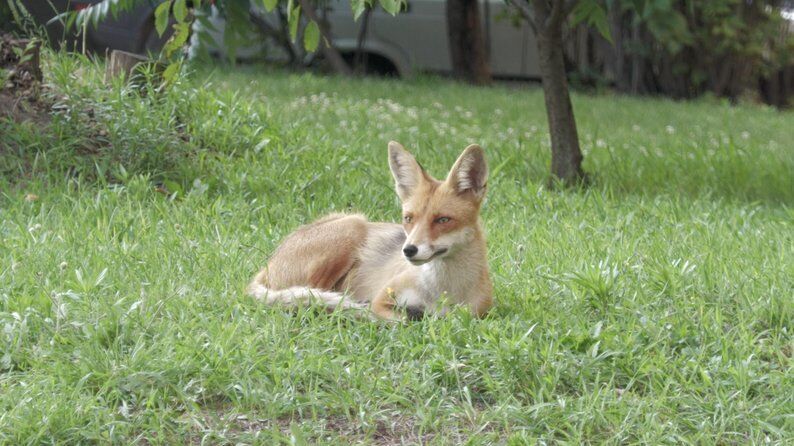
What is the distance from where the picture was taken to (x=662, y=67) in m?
17.8

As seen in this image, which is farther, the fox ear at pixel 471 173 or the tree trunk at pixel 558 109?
the tree trunk at pixel 558 109

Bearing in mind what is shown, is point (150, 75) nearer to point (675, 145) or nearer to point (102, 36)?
point (675, 145)

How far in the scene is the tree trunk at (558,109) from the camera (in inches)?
316

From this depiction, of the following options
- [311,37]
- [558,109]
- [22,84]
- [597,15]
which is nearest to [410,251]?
[311,37]

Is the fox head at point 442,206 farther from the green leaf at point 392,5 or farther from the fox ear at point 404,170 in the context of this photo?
the green leaf at point 392,5

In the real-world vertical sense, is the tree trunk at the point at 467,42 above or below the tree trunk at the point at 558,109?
below

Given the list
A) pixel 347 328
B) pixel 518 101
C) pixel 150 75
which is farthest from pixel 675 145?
pixel 347 328

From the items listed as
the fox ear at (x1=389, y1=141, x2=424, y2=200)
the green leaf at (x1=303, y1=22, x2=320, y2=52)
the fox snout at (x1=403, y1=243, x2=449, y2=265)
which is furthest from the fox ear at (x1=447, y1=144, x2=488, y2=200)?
the green leaf at (x1=303, y1=22, x2=320, y2=52)

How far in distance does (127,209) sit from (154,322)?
84.7 inches

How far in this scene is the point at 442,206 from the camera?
461 centimetres

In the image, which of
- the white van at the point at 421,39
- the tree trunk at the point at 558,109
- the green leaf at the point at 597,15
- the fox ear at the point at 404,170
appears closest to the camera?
the fox ear at the point at 404,170

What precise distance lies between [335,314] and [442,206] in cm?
68

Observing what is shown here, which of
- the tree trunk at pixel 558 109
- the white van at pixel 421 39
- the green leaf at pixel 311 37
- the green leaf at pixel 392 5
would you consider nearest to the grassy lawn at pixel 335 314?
the tree trunk at pixel 558 109

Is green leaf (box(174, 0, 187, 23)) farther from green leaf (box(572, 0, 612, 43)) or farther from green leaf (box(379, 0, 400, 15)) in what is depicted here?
green leaf (box(572, 0, 612, 43))
